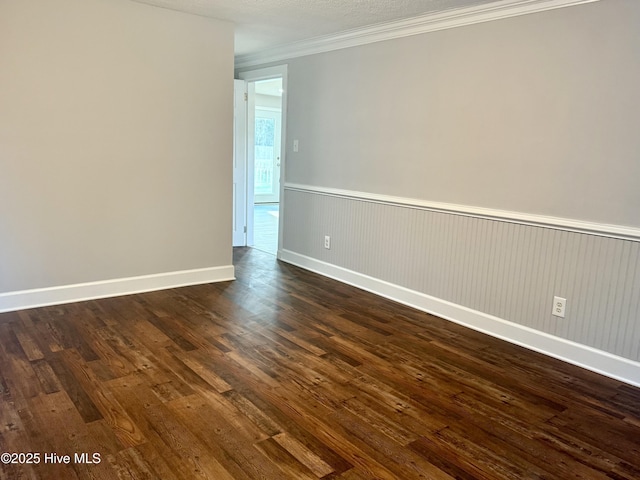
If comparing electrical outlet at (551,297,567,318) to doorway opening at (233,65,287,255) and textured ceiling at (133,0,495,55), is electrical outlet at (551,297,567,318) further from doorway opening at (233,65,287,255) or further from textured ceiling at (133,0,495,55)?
doorway opening at (233,65,287,255)

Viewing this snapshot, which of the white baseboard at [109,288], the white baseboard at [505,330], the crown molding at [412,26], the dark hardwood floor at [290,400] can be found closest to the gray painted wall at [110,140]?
the white baseboard at [109,288]

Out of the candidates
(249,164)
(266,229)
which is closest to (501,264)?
(249,164)

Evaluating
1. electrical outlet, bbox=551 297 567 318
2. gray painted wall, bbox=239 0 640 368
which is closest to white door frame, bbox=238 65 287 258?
gray painted wall, bbox=239 0 640 368

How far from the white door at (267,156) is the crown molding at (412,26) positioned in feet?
17.0

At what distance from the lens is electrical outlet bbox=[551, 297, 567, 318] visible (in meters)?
3.07

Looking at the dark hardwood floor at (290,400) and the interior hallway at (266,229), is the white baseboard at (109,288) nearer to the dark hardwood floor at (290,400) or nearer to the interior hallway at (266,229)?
the dark hardwood floor at (290,400)

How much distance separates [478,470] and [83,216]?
3199 millimetres

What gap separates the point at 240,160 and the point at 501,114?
10.7 ft

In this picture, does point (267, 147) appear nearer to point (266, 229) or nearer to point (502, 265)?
point (266, 229)

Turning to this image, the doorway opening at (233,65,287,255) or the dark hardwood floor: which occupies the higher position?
the doorway opening at (233,65,287,255)

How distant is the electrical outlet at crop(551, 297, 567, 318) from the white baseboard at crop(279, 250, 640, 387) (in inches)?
6.3

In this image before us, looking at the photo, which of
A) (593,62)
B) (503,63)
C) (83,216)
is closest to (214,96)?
(83,216)

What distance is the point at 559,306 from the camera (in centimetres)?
309

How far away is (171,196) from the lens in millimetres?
4078
